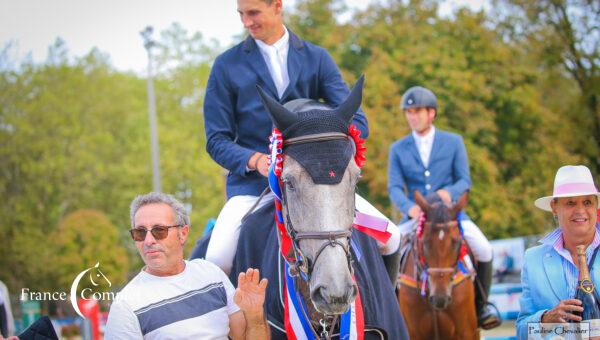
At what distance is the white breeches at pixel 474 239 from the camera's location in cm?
848

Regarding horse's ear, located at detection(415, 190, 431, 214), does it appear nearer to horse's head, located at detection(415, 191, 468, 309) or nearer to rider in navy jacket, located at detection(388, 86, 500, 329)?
horse's head, located at detection(415, 191, 468, 309)

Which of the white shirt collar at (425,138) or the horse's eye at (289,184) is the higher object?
the white shirt collar at (425,138)

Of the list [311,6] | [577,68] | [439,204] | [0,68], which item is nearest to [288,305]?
[439,204]

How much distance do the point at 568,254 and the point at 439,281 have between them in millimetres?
2986

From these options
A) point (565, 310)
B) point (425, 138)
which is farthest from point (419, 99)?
point (565, 310)

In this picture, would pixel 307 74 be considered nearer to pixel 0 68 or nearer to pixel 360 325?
pixel 360 325

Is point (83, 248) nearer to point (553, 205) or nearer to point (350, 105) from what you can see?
point (553, 205)

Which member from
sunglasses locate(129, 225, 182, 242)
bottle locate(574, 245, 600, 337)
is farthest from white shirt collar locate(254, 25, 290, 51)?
bottle locate(574, 245, 600, 337)

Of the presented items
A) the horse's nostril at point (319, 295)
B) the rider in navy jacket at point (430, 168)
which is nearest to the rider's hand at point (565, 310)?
the horse's nostril at point (319, 295)

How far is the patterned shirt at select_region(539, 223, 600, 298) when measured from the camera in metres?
4.61

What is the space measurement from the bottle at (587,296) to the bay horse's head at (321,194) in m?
1.48

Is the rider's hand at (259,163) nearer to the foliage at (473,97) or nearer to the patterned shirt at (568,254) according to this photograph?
the patterned shirt at (568,254)

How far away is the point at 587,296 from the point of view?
445 cm

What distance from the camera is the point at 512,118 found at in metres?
28.1
